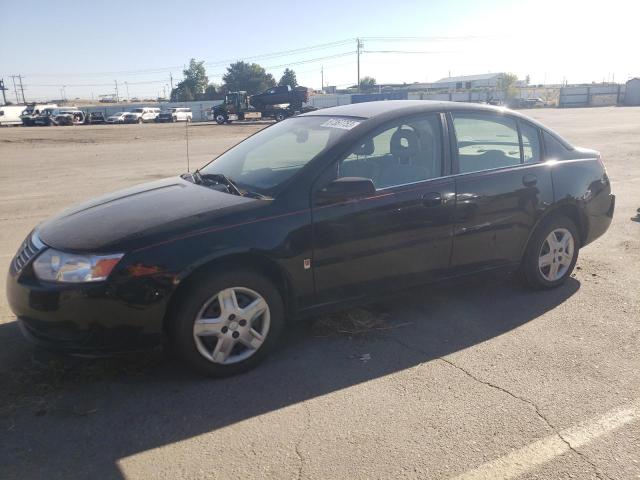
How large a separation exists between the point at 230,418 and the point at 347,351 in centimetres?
107

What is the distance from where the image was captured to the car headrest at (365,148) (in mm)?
3842

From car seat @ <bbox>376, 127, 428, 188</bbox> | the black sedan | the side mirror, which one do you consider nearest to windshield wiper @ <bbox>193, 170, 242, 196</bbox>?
the black sedan

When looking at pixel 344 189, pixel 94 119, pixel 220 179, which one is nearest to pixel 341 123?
pixel 344 189

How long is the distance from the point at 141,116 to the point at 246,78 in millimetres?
66061

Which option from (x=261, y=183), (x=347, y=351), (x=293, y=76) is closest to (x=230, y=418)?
(x=347, y=351)

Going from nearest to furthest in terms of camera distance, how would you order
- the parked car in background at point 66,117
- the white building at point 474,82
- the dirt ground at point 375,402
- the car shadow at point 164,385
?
the dirt ground at point 375,402, the car shadow at point 164,385, the parked car in background at point 66,117, the white building at point 474,82

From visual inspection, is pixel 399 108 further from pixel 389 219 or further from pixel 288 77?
pixel 288 77

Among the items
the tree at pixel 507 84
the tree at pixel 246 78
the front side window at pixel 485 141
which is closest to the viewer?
the front side window at pixel 485 141

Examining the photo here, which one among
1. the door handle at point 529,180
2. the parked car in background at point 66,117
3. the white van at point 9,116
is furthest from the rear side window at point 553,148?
the white van at point 9,116

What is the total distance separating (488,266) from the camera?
4469 mm

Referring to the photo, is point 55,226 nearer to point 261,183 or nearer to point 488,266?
point 261,183

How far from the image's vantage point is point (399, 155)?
4.14m

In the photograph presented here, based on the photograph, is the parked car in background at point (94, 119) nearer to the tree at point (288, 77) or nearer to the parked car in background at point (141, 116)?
the parked car in background at point (141, 116)

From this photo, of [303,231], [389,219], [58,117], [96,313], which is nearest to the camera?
[96,313]
